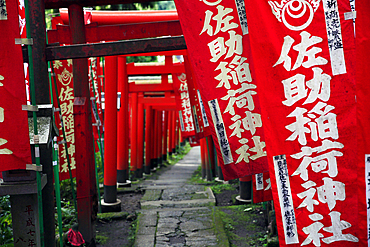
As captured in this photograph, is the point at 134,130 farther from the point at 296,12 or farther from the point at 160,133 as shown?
the point at 296,12

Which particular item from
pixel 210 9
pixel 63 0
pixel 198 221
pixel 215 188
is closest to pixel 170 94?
pixel 215 188

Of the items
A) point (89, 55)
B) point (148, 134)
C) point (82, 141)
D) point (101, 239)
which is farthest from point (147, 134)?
point (89, 55)

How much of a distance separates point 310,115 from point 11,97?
2.56 metres

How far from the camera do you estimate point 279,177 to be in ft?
9.68

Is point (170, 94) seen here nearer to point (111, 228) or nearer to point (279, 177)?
point (111, 228)

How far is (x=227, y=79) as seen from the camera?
3.78 metres

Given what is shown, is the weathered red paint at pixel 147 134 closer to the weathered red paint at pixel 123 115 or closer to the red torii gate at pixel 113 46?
the red torii gate at pixel 113 46

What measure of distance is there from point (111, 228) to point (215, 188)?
188 inches

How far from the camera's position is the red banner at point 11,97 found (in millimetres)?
3082

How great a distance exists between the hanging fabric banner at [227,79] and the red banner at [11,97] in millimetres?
1535

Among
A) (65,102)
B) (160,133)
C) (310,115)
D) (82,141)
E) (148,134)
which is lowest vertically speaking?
(160,133)

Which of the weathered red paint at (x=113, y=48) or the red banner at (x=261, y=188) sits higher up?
the weathered red paint at (x=113, y=48)

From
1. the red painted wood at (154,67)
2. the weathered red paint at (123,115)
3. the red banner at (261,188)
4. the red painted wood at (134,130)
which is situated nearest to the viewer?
the red banner at (261,188)

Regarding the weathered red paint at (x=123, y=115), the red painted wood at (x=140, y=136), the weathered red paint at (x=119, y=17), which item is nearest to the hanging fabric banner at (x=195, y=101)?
the weathered red paint at (x=119, y=17)
